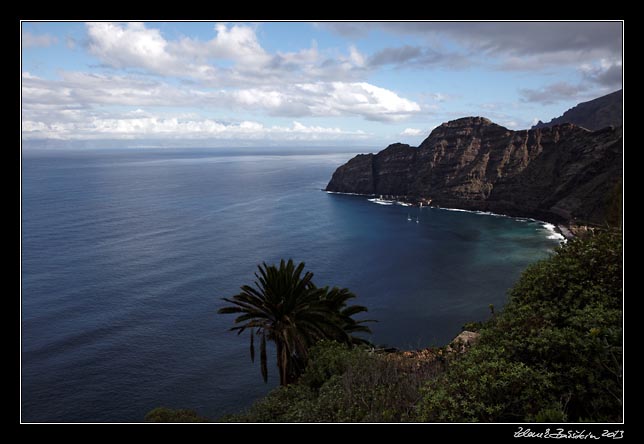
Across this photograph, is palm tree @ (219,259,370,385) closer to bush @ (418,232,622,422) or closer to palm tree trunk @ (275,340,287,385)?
palm tree trunk @ (275,340,287,385)

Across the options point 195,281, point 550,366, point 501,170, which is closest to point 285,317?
point 550,366

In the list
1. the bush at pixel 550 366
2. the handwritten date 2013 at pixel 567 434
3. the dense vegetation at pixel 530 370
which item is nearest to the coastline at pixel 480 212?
the dense vegetation at pixel 530 370

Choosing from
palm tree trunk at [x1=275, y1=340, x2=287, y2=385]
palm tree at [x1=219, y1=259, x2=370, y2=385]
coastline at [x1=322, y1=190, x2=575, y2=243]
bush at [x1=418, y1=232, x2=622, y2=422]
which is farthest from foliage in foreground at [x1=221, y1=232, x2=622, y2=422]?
coastline at [x1=322, y1=190, x2=575, y2=243]

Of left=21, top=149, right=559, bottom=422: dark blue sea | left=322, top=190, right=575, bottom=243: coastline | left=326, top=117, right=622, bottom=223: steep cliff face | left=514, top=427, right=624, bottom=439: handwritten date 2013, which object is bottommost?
left=21, top=149, right=559, bottom=422: dark blue sea

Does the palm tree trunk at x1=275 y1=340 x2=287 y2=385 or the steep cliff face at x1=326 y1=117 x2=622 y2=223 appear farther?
the steep cliff face at x1=326 y1=117 x2=622 y2=223

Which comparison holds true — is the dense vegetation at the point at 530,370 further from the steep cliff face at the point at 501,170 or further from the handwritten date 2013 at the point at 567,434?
the steep cliff face at the point at 501,170

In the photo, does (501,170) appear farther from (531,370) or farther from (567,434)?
(567,434)

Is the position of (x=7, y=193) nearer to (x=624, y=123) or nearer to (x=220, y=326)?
(x=624, y=123)

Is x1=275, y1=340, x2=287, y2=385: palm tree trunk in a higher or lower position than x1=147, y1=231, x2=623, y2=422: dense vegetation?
lower
